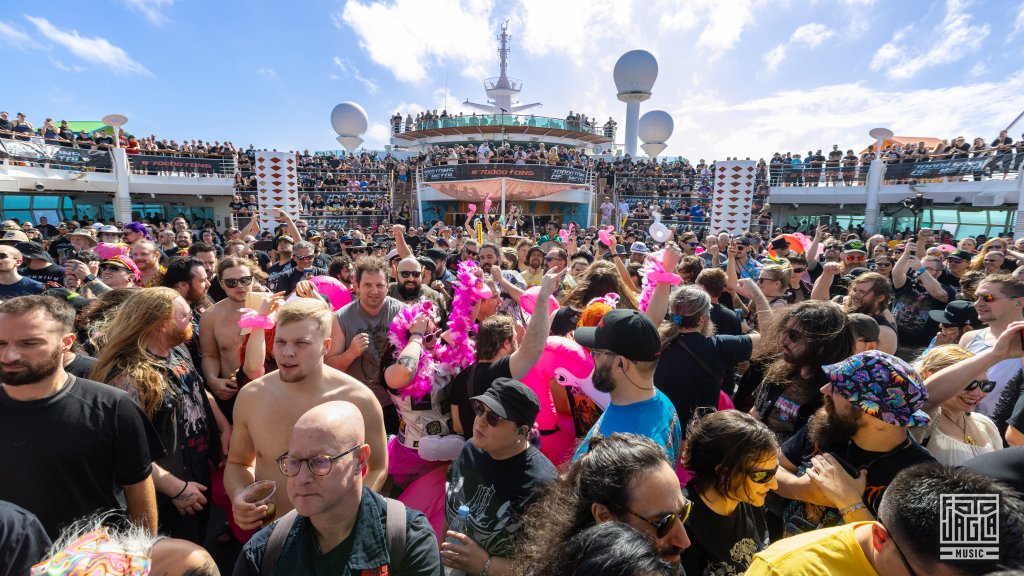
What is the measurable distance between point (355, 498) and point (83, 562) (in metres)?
0.71

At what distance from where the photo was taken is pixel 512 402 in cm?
195

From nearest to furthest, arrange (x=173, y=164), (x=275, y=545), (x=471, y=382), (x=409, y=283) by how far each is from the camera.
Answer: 1. (x=275, y=545)
2. (x=471, y=382)
3. (x=409, y=283)
4. (x=173, y=164)

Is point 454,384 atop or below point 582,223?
below

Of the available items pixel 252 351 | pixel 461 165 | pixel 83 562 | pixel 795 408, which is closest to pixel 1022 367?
pixel 795 408

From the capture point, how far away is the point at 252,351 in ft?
10.2

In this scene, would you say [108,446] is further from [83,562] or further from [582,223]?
[582,223]

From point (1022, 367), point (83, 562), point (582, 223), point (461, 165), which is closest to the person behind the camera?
point (83, 562)

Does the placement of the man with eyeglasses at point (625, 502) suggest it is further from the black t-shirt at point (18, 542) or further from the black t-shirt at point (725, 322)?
the black t-shirt at point (725, 322)

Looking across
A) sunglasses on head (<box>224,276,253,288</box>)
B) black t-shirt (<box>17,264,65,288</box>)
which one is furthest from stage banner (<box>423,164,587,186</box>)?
sunglasses on head (<box>224,276,253,288</box>)

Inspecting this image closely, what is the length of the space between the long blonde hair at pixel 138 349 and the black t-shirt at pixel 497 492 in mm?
1612

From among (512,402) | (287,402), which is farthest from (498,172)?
(512,402)

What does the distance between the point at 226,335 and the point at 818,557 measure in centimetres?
362

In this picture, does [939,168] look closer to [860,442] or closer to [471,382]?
[860,442]

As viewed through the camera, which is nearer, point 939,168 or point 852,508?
point 852,508
